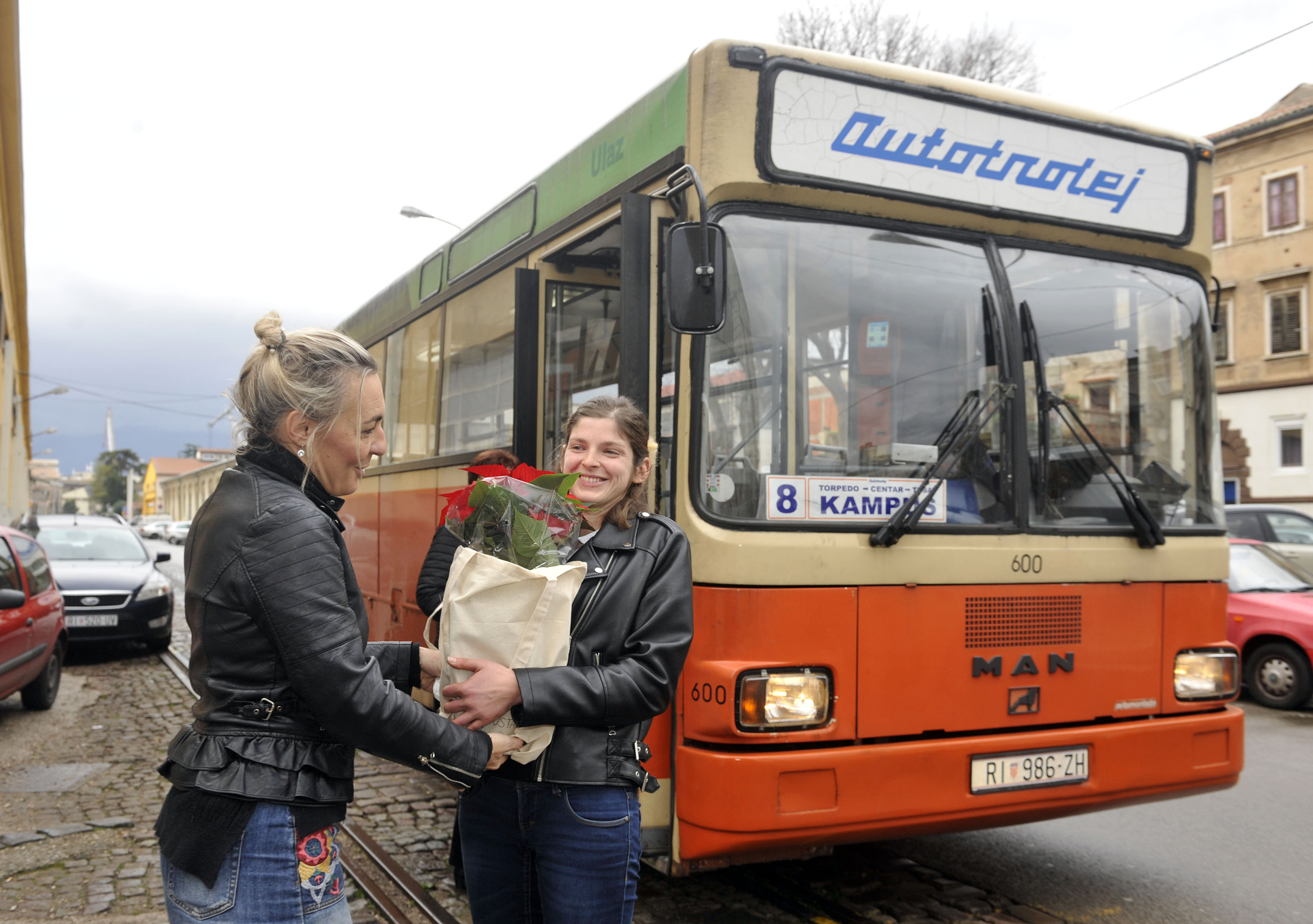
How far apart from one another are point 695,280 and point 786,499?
821mm

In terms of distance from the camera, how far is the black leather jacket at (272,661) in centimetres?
182

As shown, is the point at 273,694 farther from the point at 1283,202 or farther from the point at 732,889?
the point at 1283,202

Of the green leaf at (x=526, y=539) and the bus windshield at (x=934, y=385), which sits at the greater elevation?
the bus windshield at (x=934, y=385)

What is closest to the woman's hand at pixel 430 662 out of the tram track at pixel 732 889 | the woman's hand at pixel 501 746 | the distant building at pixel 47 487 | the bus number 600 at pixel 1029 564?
the woman's hand at pixel 501 746

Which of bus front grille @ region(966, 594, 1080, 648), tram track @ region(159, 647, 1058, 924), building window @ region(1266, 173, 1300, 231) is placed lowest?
tram track @ region(159, 647, 1058, 924)

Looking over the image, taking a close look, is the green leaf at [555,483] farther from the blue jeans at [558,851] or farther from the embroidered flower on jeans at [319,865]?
the embroidered flower on jeans at [319,865]

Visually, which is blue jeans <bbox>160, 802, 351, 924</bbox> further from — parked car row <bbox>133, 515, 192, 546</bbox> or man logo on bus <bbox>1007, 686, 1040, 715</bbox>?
parked car row <bbox>133, 515, 192, 546</bbox>

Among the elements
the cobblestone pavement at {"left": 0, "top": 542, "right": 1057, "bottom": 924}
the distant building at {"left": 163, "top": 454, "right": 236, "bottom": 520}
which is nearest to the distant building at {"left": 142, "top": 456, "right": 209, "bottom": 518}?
the distant building at {"left": 163, "top": 454, "right": 236, "bottom": 520}

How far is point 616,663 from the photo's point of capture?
236cm

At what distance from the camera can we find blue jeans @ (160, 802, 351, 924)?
1.82 meters

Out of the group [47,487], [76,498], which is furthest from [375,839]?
[76,498]

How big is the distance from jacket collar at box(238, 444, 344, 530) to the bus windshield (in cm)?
187

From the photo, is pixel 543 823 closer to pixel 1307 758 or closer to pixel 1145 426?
pixel 1145 426

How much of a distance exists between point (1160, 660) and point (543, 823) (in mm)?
2942
